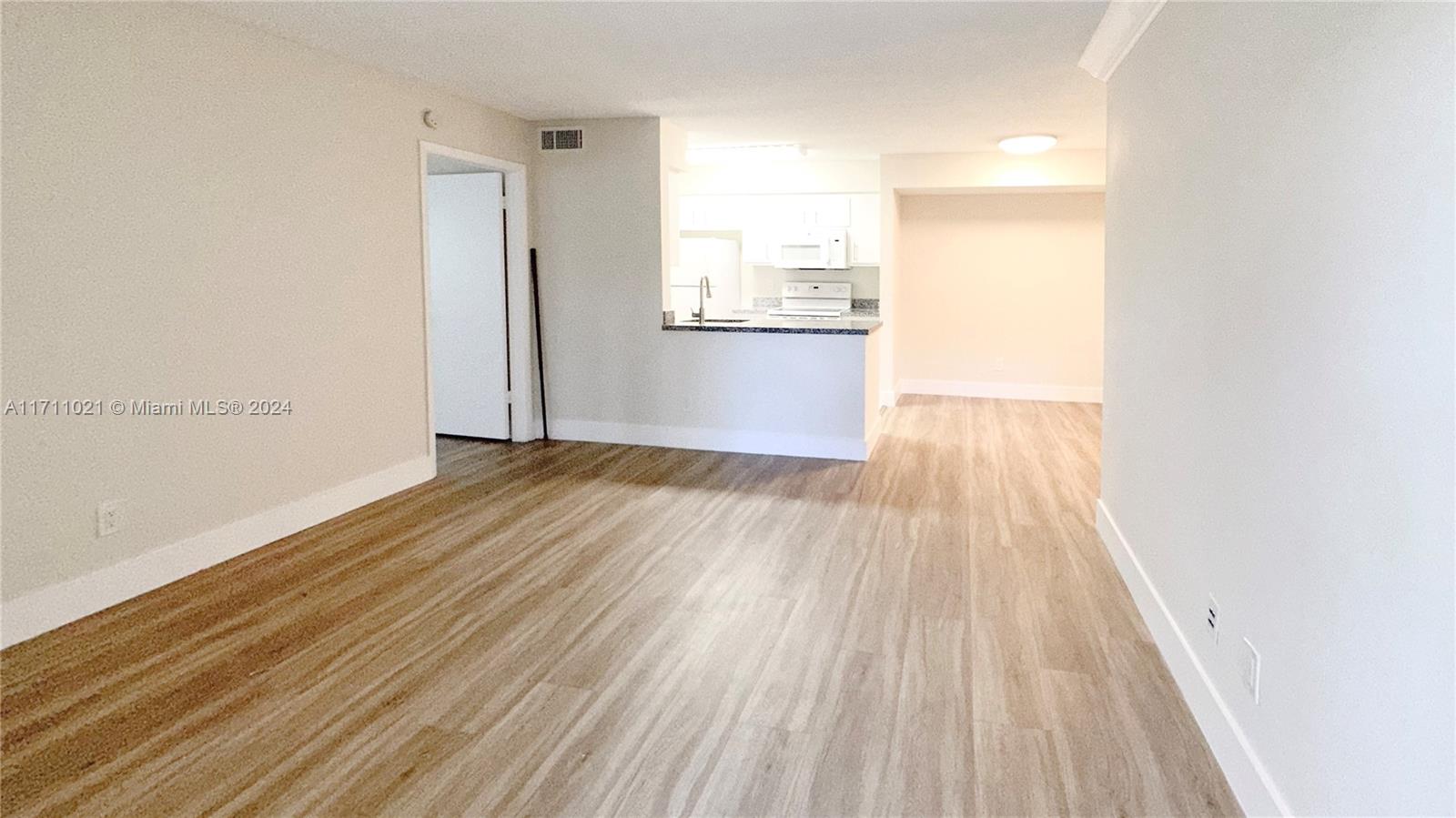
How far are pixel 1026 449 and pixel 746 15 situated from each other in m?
3.85

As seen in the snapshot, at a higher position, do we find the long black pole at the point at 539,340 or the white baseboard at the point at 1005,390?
the long black pole at the point at 539,340

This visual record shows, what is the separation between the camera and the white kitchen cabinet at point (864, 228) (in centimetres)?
839

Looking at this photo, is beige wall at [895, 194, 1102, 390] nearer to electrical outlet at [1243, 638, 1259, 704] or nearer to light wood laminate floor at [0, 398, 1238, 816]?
light wood laminate floor at [0, 398, 1238, 816]

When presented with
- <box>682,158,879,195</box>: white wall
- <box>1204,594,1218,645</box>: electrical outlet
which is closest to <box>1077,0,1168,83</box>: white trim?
<box>1204,594,1218,645</box>: electrical outlet

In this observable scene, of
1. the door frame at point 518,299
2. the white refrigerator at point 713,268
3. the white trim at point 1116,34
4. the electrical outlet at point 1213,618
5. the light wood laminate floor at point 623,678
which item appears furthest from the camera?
the white refrigerator at point 713,268

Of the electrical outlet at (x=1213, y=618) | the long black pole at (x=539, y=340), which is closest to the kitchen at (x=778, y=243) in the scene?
the long black pole at (x=539, y=340)

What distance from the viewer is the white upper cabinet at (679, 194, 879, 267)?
27.6 ft

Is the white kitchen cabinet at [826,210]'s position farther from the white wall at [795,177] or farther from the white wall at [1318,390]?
the white wall at [1318,390]

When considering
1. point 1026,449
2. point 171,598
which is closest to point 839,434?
point 1026,449

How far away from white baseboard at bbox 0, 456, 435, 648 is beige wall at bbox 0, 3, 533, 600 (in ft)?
0.15

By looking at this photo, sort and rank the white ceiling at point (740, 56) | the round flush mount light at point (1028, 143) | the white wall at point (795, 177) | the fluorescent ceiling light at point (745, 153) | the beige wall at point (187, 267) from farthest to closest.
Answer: the white wall at point (795, 177), the fluorescent ceiling light at point (745, 153), the round flush mount light at point (1028, 143), the white ceiling at point (740, 56), the beige wall at point (187, 267)

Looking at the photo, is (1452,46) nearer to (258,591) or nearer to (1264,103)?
(1264,103)

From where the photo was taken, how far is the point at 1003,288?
28.5 ft

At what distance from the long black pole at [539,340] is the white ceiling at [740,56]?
110cm
